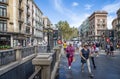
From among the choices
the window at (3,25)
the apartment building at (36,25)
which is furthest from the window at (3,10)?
the apartment building at (36,25)

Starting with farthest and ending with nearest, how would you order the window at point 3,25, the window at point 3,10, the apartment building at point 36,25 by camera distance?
the apartment building at point 36,25 < the window at point 3,10 < the window at point 3,25

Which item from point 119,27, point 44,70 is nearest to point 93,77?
point 44,70

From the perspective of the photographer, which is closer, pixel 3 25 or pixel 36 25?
pixel 3 25

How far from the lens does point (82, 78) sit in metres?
10.3

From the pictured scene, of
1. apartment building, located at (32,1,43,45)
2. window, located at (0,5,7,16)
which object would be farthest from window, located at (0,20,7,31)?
apartment building, located at (32,1,43,45)

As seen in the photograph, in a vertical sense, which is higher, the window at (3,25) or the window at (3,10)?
the window at (3,10)

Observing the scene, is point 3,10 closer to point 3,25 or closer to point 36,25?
point 3,25

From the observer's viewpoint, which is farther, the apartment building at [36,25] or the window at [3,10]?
the apartment building at [36,25]

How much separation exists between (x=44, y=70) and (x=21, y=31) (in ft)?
164

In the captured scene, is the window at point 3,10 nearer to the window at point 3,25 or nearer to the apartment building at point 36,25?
the window at point 3,25

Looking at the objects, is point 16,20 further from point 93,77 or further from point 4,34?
point 93,77

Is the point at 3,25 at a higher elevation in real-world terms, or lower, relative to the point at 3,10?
lower

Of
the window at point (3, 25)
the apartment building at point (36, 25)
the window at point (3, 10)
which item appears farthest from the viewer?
the apartment building at point (36, 25)

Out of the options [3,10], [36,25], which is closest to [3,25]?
[3,10]
